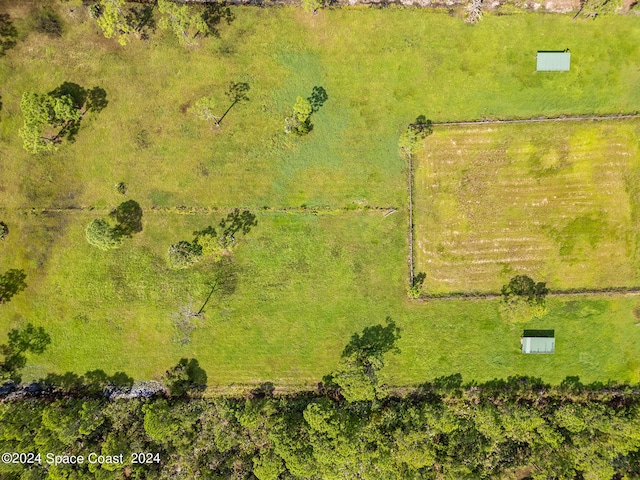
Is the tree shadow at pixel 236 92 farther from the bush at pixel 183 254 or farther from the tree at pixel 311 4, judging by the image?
the bush at pixel 183 254

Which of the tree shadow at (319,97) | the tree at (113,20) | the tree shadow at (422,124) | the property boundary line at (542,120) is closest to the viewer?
the tree at (113,20)

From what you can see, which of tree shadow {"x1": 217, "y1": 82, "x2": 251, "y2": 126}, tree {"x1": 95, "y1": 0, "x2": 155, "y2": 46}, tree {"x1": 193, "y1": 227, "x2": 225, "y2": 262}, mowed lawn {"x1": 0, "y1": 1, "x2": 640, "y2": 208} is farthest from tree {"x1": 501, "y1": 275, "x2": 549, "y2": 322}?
tree {"x1": 95, "y1": 0, "x2": 155, "y2": 46}

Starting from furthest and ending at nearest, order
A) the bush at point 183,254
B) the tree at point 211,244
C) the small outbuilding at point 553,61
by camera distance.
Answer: the tree at point 211,244 < the small outbuilding at point 553,61 < the bush at point 183,254

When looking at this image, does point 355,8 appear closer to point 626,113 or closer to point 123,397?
point 626,113

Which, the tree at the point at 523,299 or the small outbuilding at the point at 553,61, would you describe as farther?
the small outbuilding at the point at 553,61


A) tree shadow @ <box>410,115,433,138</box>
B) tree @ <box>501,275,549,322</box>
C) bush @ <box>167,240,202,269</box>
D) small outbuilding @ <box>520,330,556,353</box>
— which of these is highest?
tree shadow @ <box>410,115,433,138</box>

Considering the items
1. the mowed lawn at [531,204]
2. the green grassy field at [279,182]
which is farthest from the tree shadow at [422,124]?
the green grassy field at [279,182]

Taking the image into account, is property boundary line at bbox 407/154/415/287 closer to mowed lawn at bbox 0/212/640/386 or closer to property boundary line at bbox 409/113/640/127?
mowed lawn at bbox 0/212/640/386

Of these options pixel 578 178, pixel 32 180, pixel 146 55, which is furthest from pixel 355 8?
pixel 32 180
